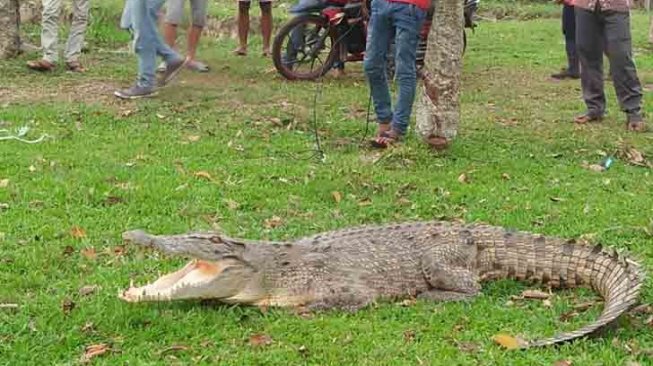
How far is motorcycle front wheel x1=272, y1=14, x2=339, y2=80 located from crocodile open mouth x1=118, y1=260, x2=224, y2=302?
5.45 m

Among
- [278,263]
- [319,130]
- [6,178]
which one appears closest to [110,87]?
[319,130]

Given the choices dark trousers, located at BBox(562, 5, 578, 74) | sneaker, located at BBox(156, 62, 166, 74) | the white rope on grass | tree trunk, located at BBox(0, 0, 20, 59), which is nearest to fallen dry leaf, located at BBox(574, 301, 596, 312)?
the white rope on grass

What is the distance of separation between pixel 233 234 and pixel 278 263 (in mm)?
937

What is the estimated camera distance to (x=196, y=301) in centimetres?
377

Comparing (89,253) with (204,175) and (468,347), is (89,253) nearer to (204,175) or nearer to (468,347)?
(204,175)

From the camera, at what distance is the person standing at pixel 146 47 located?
7910 mm

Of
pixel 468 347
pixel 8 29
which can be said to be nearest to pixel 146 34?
pixel 8 29

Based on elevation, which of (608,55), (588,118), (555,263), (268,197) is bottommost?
(588,118)

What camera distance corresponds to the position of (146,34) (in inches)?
313

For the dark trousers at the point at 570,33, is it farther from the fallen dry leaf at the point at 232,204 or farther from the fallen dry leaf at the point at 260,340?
the fallen dry leaf at the point at 260,340

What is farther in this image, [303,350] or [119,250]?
[119,250]

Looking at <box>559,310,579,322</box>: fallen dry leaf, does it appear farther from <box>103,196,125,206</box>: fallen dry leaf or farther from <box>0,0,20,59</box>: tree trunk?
<box>0,0,20,59</box>: tree trunk

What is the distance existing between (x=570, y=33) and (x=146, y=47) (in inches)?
173

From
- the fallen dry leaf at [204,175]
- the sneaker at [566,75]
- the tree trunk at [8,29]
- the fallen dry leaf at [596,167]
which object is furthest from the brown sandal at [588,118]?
the tree trunk at [8,29]
